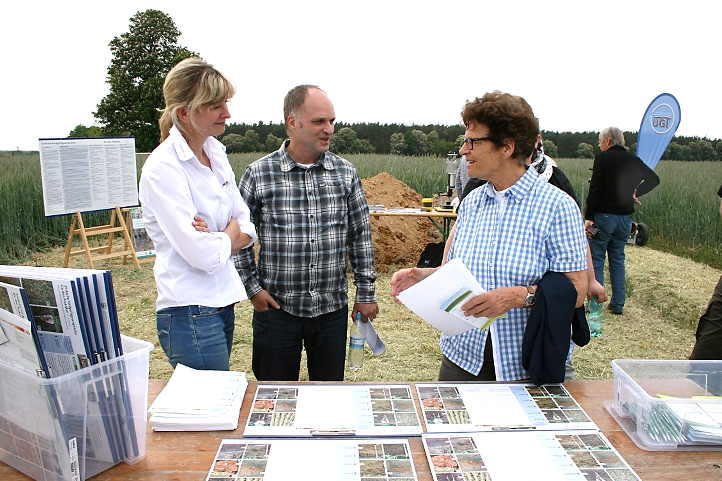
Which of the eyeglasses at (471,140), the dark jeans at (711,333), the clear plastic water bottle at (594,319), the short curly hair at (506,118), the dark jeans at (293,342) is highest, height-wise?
the short curly hair at (506,118)

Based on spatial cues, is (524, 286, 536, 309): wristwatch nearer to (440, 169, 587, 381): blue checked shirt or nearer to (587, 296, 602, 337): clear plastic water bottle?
(440, 169, 587, 381): blue checked shirt

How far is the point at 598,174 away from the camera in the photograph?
569 centimetres

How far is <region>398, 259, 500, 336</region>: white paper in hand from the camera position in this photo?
1576mm

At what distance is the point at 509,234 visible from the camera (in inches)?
71.6

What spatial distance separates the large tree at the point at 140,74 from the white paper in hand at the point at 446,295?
30.1 metres

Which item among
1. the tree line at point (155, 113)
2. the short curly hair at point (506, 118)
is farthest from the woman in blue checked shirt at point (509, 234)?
the tree line at point (155, 113)

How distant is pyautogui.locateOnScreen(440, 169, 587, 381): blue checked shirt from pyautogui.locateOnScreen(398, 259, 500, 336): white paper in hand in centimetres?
14

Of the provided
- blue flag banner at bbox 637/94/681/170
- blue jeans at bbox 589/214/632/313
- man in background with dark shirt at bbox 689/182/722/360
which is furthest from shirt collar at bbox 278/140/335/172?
blue flag banner at bbox 637/94/681/170

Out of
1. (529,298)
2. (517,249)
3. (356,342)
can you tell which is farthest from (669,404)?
(356,342)

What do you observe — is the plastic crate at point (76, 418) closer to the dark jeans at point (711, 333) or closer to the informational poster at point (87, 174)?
the dark jeans at point (711, 333)

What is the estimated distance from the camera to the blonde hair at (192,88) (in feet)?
6.01

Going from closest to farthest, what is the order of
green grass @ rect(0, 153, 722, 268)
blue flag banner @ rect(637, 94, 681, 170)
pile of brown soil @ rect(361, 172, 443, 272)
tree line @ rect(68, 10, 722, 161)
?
blue flag banner @ rect(637, 94, 681, 170)
pile of brown soil @ rect(361, 172, 443, 272)
green grass @ rect(0, 153, 722, 268)
tree line @ rect(68, 10, 722, 161)

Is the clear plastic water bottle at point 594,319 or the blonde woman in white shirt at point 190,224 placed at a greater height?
the blonde woman in white shirt at point 190,224

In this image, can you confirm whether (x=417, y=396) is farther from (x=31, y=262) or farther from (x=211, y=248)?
(x=31, y=262)
